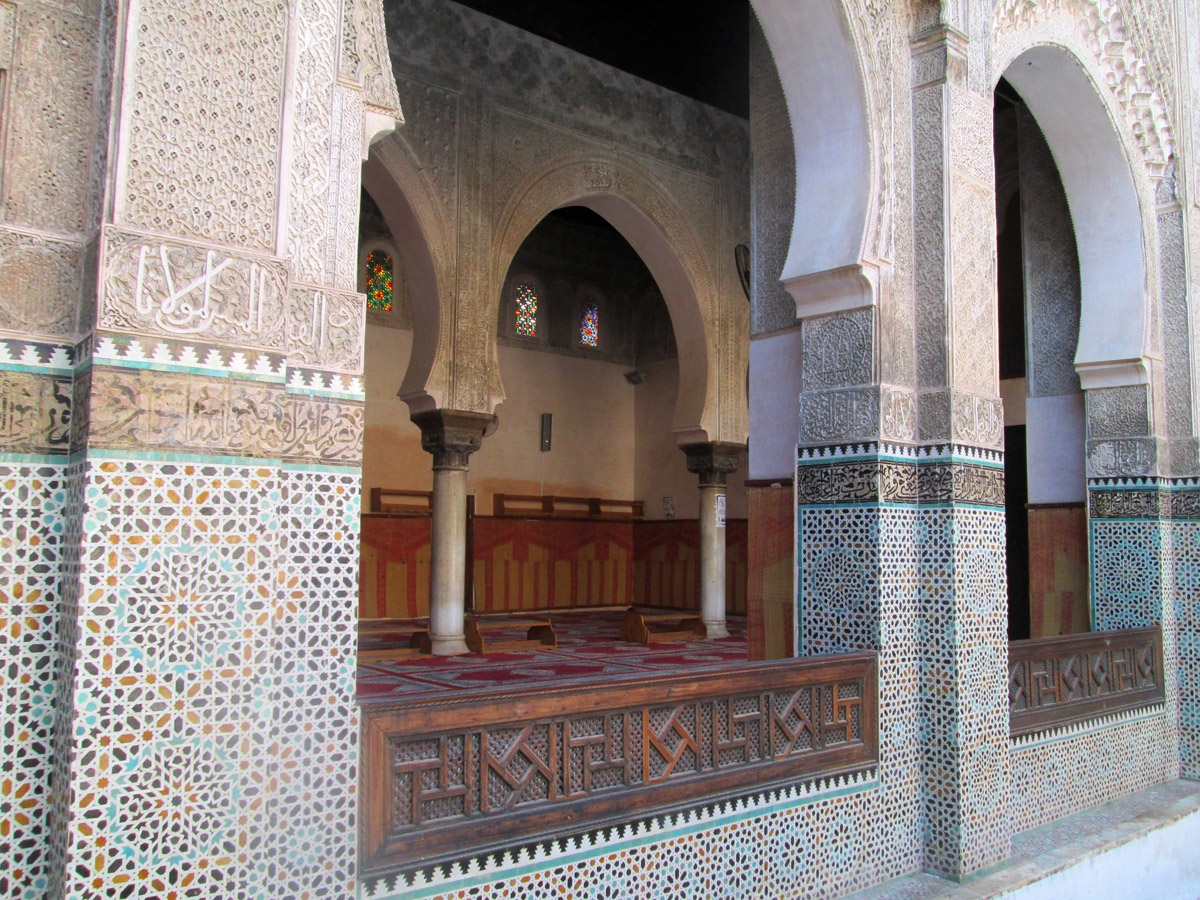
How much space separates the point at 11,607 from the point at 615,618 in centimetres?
934

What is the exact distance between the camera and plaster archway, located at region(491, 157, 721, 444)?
7.71 metres

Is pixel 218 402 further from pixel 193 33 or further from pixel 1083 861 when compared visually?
pixel 1083 861

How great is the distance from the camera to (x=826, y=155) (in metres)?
3.64

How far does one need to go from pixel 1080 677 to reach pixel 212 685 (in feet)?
12.8

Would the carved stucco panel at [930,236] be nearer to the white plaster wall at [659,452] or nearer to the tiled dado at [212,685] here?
the tiled dado at [212,685]

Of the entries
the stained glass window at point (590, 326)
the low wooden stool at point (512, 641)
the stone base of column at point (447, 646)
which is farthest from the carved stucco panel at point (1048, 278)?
the stained glass window at point (590, 326)

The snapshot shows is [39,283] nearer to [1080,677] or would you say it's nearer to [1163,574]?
[1080,677]

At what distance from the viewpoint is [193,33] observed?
6.50 ft

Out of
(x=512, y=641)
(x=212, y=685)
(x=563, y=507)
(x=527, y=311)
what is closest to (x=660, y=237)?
(x=512, y=641)

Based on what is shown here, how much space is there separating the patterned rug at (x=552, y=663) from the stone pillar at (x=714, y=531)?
258mm

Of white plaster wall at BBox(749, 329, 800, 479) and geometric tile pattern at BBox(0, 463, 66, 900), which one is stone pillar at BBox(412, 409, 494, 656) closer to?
white plaster wall at BBox(749, 329, 800, 479)

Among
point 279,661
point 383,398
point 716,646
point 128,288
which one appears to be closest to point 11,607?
point 279,661

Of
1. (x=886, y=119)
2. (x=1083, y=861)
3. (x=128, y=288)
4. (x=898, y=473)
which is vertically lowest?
(x=1083, y=861)

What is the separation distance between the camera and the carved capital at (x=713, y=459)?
859 centimetres
